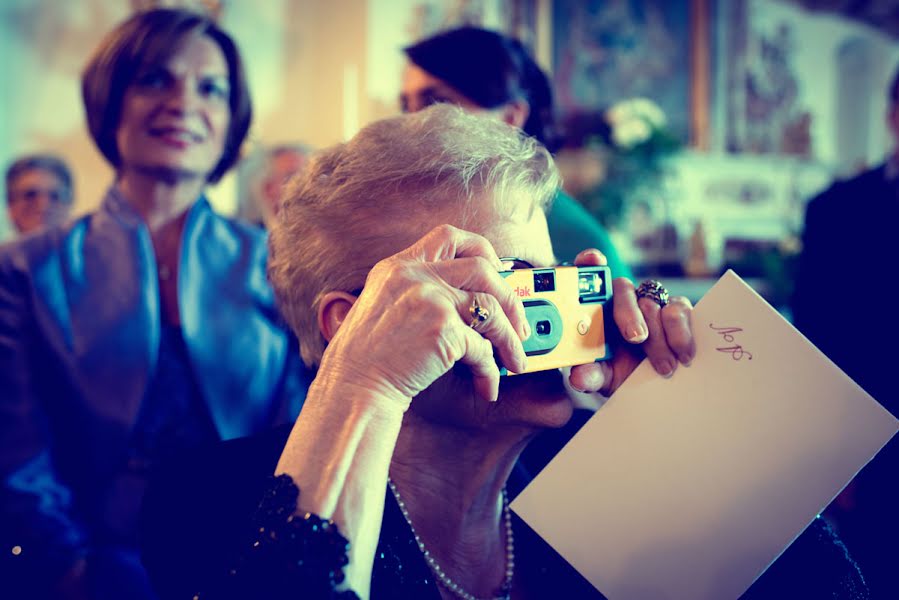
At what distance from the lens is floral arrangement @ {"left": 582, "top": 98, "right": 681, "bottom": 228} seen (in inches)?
240

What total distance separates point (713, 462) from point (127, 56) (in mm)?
1499

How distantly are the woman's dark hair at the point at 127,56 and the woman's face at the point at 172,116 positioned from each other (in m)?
0.02

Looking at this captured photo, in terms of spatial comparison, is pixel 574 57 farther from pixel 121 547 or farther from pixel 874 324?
pixel 121 547

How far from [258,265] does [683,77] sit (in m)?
6.32

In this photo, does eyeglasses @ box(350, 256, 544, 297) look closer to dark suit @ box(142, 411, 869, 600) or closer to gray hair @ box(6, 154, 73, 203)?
dark suit @ box(142, 411, 869, 600)

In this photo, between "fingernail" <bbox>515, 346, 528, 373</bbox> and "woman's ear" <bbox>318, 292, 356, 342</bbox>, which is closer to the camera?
"fingernail" <bbox>515, 346, 528, 373</bbox>

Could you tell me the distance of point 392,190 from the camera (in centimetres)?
102

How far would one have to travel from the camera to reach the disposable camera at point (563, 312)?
90cm

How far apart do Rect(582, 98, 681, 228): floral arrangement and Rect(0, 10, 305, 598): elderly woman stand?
4.71m

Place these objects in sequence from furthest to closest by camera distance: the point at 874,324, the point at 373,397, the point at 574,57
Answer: the point at 574,57
the point at 874,324
the point at 373,397

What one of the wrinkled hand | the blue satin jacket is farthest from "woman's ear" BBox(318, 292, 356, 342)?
the blue satin jacket

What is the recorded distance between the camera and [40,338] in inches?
55.9

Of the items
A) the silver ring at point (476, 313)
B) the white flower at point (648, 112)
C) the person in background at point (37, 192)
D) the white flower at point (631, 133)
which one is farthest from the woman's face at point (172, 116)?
the white flower at point (648, 112)

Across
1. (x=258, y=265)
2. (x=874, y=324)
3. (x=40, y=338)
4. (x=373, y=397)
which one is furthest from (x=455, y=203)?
(x=874, y=324)
